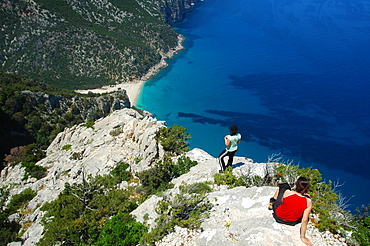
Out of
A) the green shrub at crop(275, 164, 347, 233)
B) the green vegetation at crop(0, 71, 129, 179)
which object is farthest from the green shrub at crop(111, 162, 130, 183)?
the green vegetation at crop(0, 71, 129, 179)

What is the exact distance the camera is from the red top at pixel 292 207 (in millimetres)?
7359

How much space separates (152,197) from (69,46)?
103 meters

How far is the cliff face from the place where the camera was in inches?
323

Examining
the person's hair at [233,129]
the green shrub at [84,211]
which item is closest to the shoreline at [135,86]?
the green shrub at [84,211]

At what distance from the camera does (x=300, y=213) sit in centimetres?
749

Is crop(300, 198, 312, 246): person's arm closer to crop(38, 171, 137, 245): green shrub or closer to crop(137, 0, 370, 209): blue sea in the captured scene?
crop(38, 171, 137, 245): green shrub

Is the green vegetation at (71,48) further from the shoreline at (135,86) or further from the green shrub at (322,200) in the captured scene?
the green shrub at (322,200)

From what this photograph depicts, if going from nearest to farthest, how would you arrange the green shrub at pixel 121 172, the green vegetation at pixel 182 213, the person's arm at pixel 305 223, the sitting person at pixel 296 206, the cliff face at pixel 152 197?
1. the person's arm at pixel 305 223
2. the sitting person at pixel 296 206
3. the cliff face at pixel 152 197
4. the green vegetation at pixel 182 213
5. the green shrub at pixel 121 172

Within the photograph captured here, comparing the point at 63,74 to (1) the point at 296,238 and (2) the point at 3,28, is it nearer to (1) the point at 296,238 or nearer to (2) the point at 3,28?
(2) the point at 3,28

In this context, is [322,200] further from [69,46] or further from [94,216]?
[69,46]

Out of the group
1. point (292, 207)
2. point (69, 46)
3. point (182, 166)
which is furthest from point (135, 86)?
point (292, 207)

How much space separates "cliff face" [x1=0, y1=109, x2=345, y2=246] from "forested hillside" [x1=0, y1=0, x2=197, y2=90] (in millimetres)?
66290

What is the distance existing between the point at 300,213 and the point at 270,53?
4975 inches

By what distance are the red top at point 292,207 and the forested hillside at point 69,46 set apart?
9425 centimetres
